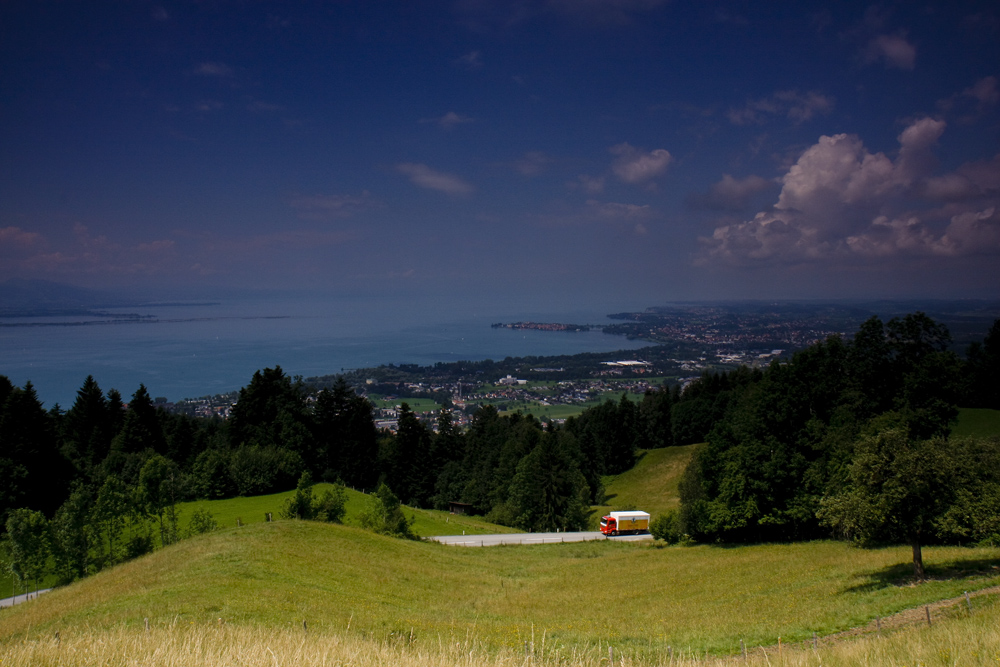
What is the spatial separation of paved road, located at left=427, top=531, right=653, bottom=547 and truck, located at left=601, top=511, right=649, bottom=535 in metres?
0.74

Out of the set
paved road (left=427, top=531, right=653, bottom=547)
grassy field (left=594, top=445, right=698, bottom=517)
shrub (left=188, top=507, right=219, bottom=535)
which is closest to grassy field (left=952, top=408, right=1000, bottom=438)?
grassy field (left=594, top=445, right=698, bottom=517)

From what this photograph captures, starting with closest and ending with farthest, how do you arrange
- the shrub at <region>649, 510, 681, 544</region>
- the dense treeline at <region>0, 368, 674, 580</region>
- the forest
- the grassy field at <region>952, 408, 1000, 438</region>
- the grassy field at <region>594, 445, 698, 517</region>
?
1. the forest
2. the dense treeline at <region>0, 368, 674, 580</region>
3. the shrub at <region>649, 510, 681, 544</region>
4. the grassy field at <region>952, 408, 1000, 438</region>
5. the grassy field at <region>594, 445, 698, 517</region>

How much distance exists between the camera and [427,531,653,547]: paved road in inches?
1387

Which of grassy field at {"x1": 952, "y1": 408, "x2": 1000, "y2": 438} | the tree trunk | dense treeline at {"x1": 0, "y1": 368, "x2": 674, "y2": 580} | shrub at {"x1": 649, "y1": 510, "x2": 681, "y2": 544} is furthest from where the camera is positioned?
grassy field at {"x1": 952, "y1": 408, "x2": 1000, "y2": 438}

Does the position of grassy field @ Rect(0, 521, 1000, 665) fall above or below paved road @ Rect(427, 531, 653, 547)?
above

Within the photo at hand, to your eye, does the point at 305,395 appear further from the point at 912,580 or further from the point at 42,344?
the point at 42,344

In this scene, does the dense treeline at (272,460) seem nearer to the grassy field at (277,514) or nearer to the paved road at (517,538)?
the grassy field at (277,514)

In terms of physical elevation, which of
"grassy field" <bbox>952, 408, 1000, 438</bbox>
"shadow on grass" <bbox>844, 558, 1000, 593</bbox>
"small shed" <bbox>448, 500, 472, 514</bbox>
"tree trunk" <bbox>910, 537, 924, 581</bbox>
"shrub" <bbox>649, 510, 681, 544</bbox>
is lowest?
"small shed" <bbox>448, 500, 472, 514</bbox>

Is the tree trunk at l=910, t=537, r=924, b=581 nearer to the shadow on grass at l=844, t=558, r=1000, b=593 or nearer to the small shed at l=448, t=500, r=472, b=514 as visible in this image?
the shadow on grass at l=844, t=558, r=1000, b=593

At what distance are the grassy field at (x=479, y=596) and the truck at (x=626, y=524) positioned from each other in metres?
11.6

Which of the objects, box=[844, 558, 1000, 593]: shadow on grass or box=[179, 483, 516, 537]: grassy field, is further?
box=[179, 483, 516, 537]: grassy field

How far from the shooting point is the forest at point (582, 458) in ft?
50.4

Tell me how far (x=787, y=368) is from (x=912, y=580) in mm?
17611

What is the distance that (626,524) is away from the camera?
3947cm
